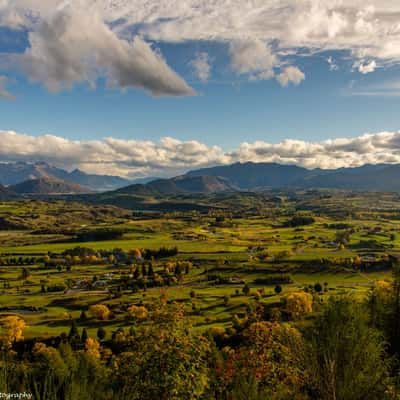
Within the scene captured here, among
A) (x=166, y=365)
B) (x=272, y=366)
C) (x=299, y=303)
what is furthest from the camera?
(x=299, y=303)

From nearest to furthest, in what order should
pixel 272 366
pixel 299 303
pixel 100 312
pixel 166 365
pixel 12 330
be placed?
pixel 166 365, pixel 272 366, pixel 12 330, pixel 299 303, pixel 100 312

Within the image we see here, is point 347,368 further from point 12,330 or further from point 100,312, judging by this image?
point 100,312

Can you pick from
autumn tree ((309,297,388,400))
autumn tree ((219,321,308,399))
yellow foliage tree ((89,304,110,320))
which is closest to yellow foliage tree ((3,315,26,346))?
yellow foliage tree ((89,304,110,320))

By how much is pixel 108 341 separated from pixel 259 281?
82.1m

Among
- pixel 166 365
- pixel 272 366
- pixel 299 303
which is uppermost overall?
pixel 166 365

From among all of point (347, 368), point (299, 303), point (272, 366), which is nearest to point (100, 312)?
point (299, 303)

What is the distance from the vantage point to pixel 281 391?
16672 millimetres

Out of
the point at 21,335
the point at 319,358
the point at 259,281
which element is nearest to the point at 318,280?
the point at 259,281

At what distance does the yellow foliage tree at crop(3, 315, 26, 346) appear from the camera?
263ft

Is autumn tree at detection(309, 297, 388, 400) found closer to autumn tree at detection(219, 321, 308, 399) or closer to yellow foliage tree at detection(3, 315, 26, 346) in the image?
autumn tree at detection(219, 321, 308, 399)

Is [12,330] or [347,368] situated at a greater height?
[347,368]

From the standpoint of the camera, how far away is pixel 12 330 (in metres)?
83.3

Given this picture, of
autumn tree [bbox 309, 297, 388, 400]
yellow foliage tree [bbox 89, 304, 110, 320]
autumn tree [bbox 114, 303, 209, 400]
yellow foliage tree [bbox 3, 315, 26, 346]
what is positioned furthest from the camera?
yellow foliage tree [bbox 89, 304, 110, 320]

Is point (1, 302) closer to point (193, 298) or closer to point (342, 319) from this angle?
point (193, 298)
